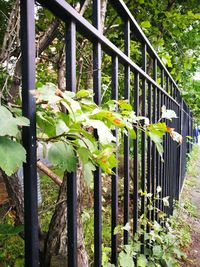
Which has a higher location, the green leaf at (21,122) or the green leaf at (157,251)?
the green leaf at (21,122)

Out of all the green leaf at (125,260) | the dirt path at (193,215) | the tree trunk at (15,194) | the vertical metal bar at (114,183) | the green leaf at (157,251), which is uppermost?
the vertical metal bar at (114,183)

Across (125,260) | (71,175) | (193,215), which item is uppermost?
(71,175)

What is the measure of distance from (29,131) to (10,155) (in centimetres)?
12

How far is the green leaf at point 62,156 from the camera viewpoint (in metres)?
0.78

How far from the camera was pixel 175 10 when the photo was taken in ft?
14.1

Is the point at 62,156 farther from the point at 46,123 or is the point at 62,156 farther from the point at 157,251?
the point at 157,251

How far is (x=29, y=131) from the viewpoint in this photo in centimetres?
75

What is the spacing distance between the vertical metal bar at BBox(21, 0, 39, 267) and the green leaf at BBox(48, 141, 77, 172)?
4cm

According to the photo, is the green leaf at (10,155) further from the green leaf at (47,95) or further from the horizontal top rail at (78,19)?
the horizontal top rail at (78,19)

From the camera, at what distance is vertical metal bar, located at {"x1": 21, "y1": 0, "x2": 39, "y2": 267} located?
0.73 metres

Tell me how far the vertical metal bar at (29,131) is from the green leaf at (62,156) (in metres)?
0.04

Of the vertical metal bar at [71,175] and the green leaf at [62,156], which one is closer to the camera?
the green leaf at [62,156]

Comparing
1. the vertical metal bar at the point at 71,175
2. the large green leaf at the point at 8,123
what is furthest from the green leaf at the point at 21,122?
the vertical metal bar at the point at 71,175

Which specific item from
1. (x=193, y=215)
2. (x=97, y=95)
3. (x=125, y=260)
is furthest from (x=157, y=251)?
(x=193, y=215)
